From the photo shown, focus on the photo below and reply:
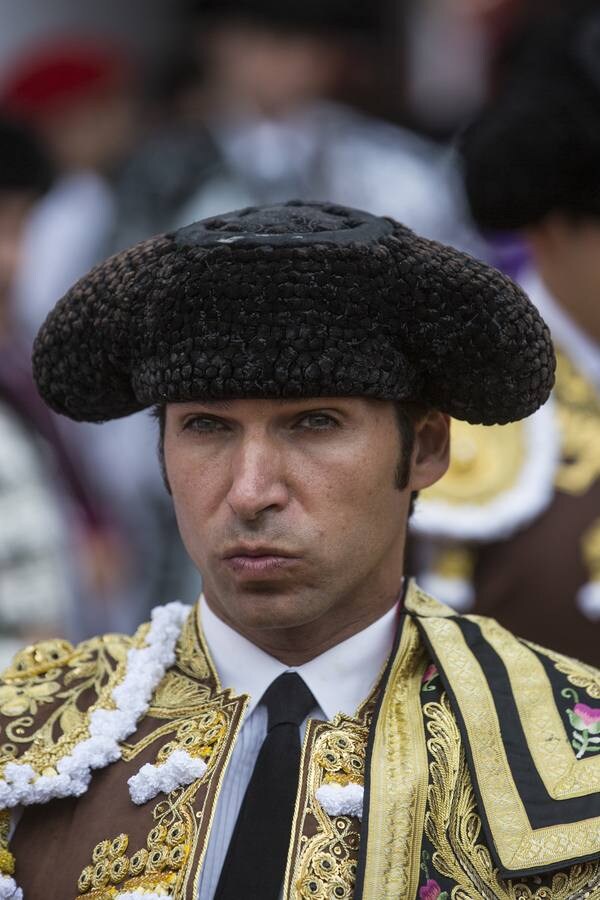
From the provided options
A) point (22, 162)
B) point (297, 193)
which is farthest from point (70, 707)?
point (22, 162)

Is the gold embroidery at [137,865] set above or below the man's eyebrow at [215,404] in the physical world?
below

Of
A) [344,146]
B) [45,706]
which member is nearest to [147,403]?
[45,706]

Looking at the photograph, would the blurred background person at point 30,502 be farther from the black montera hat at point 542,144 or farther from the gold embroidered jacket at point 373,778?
the gold embroidered jacket at point 373,778

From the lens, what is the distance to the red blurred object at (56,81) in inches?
306

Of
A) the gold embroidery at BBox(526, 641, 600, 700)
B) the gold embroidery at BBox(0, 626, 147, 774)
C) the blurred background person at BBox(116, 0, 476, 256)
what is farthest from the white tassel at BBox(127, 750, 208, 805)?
the blurred background person at BBox(116, 0, 476, 256)

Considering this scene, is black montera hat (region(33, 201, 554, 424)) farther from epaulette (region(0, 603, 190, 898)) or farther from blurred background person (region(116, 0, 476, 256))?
blurred background person (region(116, 0, 476, 256))

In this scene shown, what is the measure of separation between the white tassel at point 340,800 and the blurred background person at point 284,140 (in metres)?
3.25

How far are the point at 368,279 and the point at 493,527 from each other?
1.69 metres

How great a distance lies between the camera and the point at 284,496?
2615mm

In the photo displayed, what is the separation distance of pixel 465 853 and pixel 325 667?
358 mm

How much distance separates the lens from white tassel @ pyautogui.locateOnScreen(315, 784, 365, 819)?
2615mm

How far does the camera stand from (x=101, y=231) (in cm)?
664

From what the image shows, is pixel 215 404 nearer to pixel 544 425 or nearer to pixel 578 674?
Answer: pixel 578 674

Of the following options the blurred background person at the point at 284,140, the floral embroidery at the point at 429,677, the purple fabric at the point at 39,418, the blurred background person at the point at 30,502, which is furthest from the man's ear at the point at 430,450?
the blurred background person at the point at 284,140
